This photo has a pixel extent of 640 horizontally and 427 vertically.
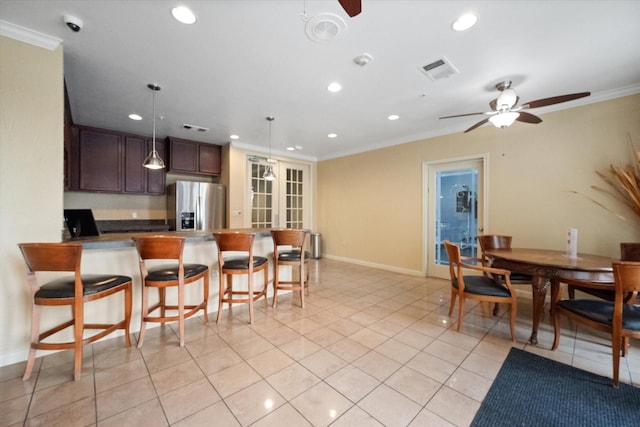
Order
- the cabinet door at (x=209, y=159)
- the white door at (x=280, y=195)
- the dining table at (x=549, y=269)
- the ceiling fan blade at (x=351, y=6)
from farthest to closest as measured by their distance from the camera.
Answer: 1. the white door at (x=280, y=195)
2. the cabinet door at (x=209, y=159)
3. the dining table at (x=549, y=269)
4. the ceiling fan blade at (x=351, y=6)

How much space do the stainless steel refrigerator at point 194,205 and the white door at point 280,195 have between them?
0.74 meters

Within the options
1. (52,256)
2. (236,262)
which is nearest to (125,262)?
(52,256)

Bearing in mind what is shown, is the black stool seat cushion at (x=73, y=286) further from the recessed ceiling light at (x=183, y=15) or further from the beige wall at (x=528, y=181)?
the beige wall at (x=528, y=181)

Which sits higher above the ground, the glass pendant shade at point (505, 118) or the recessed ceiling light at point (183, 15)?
the recessed ceiling light at point (183, 15)

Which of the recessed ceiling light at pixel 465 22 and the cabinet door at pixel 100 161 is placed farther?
the cabinet door at pixel 100 161

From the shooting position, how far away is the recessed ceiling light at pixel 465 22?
1812mm

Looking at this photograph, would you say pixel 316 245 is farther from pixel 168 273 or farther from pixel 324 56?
pixel 324 56

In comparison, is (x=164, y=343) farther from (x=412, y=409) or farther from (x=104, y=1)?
(x=104, y=1)

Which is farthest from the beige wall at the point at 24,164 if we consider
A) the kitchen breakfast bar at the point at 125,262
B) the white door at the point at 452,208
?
the white door at the point at 452,208

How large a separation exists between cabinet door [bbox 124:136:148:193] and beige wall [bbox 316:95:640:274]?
4449 mm

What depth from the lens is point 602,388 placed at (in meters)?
1.75

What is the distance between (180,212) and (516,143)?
18.6ft

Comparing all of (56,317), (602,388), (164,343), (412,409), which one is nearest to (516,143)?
(602,388)

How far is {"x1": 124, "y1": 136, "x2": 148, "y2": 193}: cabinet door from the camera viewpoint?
4.55 meters
